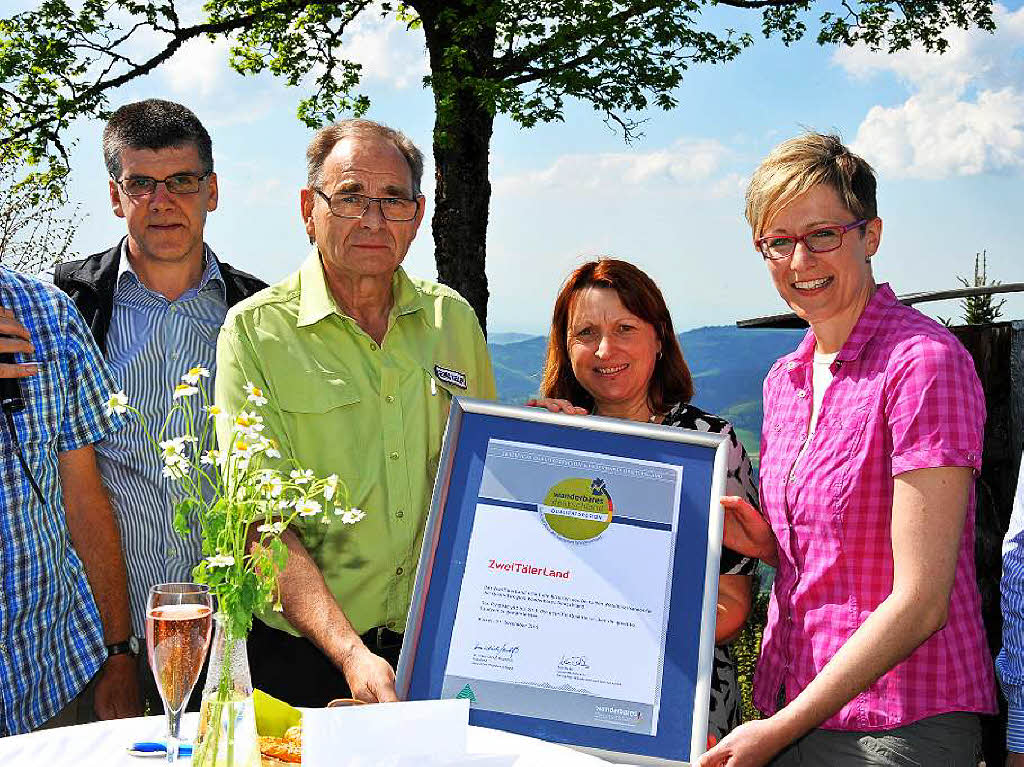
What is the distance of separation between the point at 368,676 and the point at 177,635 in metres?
0.82

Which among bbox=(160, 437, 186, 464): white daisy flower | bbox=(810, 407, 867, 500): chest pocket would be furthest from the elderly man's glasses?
bbox=(160, 437, 186, 464): white daisy flower

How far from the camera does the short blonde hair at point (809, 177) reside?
283 centimetres

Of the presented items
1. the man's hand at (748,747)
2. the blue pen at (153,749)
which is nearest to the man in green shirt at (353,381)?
the blue pen at (153,749)

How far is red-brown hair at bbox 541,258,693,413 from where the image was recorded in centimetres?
353

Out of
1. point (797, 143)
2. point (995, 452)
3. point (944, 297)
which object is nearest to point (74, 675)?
point (797, 143)

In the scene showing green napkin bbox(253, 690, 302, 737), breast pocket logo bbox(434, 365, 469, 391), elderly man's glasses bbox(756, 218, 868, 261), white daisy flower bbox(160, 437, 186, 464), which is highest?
elderly man's glasses bbox(756, 218, 868, 261)

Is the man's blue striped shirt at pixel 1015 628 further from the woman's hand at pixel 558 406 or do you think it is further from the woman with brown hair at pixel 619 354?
the woman's hand at pixel 558 406

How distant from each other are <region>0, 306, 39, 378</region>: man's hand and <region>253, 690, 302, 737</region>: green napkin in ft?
4.61

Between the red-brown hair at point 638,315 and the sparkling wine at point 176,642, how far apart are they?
188 centimetres

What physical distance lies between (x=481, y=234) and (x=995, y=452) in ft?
26.7

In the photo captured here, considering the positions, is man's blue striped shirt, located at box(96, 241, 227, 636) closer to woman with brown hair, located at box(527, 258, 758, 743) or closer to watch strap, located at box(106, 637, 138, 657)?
watch strap, located at box(106, 637, 138, 657)

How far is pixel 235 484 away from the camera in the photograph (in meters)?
2.00

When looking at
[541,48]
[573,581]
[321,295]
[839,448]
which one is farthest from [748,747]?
[541,48]

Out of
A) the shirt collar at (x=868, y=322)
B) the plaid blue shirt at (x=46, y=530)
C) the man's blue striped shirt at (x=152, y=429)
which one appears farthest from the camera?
the man's blue striped shirt at (x=152, y=429)
